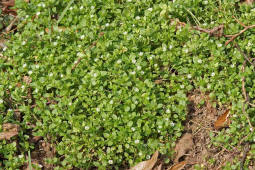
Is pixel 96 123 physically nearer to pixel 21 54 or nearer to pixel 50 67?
pixel 50 67

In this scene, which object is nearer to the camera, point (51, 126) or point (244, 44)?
point (51, 126)

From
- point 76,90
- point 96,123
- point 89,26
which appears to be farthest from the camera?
point 89,26

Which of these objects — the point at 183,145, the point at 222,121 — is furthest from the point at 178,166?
the point at 222,121

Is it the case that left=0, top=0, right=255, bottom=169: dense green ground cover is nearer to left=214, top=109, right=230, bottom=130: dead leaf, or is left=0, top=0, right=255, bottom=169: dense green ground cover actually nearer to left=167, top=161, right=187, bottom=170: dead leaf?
left=214, top=109, right=230, bottom=130: dead leaf

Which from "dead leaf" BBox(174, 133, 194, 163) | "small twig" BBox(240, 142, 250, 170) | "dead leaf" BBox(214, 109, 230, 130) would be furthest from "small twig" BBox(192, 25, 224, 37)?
"small twig" BBox(240, 142, 250, 170)

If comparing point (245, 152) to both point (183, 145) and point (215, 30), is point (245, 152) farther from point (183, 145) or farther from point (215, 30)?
point (215, 30)

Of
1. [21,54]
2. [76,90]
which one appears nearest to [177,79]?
[76,90]
